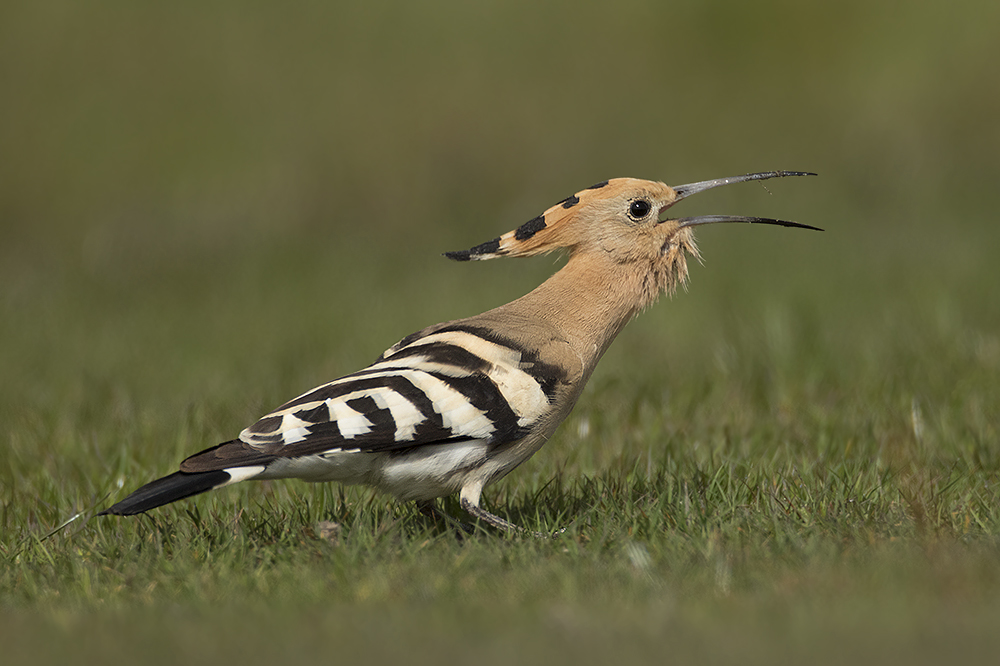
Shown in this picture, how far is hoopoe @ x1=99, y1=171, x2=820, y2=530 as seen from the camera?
3.30m

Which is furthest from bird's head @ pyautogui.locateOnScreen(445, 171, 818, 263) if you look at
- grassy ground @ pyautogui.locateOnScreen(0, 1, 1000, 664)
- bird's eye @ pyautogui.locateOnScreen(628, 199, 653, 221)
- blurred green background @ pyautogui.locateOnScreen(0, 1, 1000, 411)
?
blurred green background @ pyautogui.locateOnScreen(0, 1, 1000, 411)

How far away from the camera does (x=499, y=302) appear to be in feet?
24.9

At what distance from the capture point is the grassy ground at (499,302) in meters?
2.66

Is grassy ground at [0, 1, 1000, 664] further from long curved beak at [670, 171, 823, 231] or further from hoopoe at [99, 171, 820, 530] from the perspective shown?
long curved beak at [670, 171, 823, 231]

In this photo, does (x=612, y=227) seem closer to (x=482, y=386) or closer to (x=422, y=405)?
(x=482, y=386)

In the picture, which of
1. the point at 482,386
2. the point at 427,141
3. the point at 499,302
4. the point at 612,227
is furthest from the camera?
the point at 427,141

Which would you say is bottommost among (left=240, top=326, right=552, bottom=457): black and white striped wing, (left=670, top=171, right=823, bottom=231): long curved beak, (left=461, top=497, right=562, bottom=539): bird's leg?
(left=461, top=497, right=562, bottom=539): bird's leg

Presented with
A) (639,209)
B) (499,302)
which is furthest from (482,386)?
(499,302)

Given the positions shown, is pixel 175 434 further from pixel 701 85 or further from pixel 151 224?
pixel 701 85

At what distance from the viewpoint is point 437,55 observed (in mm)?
11281

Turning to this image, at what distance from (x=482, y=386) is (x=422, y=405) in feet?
0.67

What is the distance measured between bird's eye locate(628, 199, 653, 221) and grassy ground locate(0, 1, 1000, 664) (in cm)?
89

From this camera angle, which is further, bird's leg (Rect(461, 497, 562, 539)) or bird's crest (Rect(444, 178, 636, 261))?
bird's crest (Rect(444, 178, 636, 261))

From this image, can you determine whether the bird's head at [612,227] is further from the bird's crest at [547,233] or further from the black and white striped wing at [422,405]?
the black and white striped wing at [422,405]
